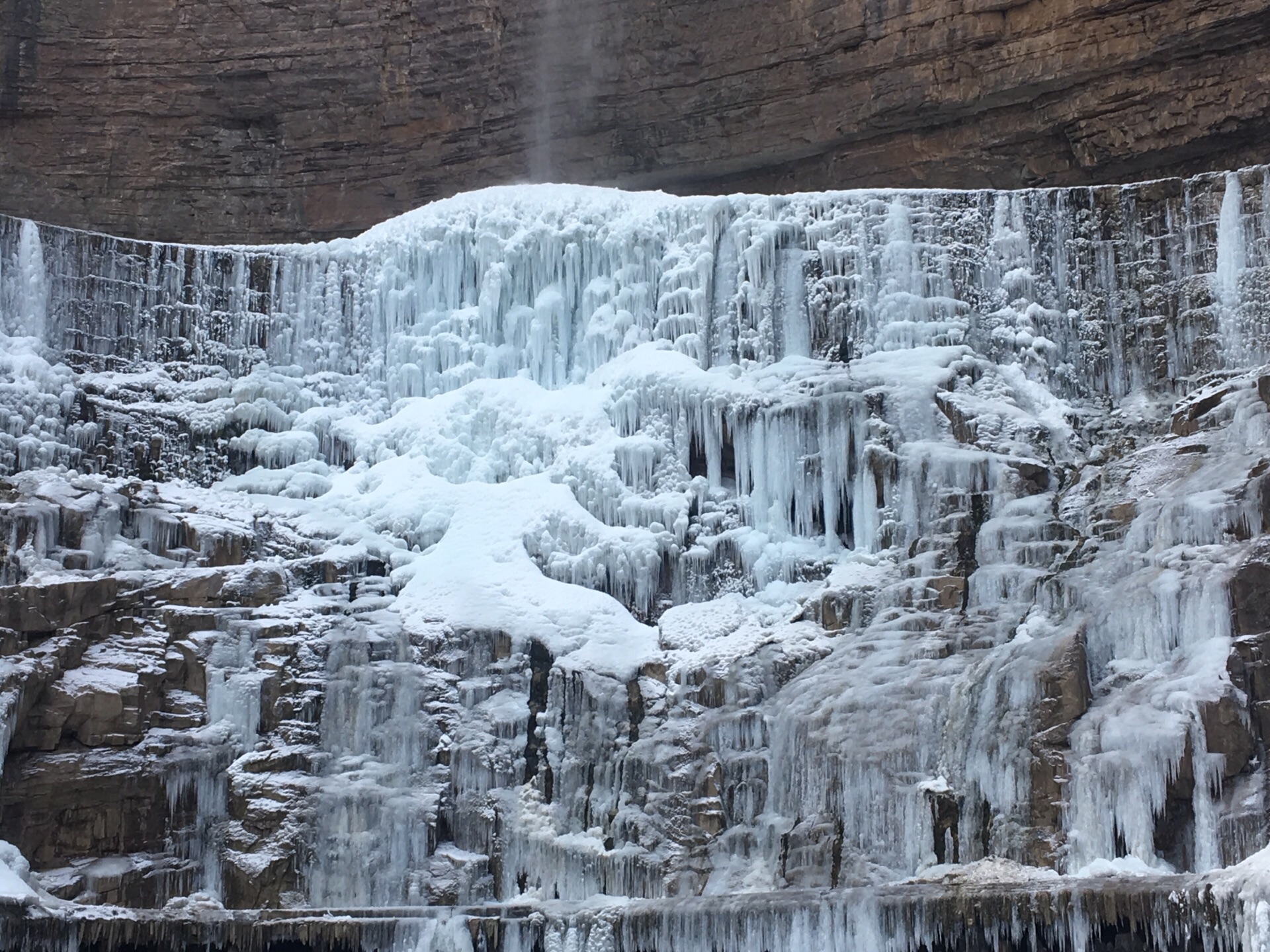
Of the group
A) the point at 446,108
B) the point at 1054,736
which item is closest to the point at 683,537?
the point at 1054,736

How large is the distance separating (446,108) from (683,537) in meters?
11.7

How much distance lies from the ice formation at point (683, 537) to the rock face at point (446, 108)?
3.64m

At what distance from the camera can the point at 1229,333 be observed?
933 inches

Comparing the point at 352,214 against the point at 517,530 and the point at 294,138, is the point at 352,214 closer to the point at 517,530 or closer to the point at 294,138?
the point at 294,138

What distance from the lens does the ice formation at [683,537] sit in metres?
17.5

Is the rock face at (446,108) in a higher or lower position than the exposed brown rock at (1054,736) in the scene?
higher

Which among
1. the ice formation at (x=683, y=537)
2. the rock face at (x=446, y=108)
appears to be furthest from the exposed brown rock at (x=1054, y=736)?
the rock face at (x=446, y=108)

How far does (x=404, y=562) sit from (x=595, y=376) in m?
4.20

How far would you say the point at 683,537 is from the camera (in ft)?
75.1

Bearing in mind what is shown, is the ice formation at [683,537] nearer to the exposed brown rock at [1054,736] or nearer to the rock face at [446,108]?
the exposed brown rock at [1054,736]

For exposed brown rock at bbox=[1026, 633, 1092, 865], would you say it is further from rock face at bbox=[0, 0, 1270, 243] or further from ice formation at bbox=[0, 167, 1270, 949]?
rock face at bbox=[0, 0, 1270, 243]

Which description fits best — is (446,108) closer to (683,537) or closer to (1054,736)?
(683,537)

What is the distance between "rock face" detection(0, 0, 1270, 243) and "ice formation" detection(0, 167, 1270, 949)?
12.0 ft

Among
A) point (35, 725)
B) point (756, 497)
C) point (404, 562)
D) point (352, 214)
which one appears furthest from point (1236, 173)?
point (35, 725)
